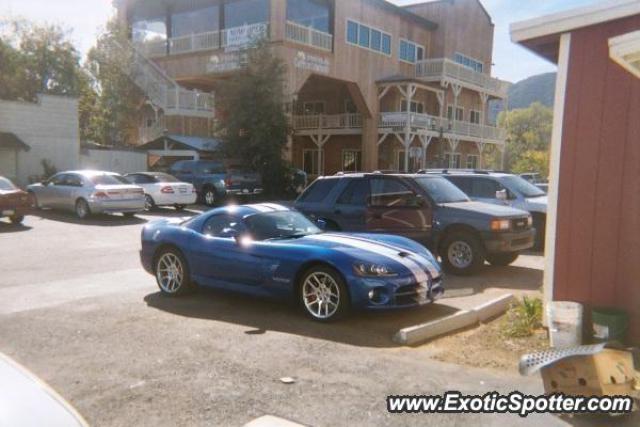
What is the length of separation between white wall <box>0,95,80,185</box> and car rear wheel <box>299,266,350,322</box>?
2161cm

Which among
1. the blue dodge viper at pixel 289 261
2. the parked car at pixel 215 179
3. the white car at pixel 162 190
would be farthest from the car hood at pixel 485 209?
the parked car at pixel 215 179

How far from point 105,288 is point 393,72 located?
30.2 m

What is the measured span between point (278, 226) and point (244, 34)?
23.6m

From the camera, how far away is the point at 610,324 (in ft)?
18.0

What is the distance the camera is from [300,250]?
6.94 meters

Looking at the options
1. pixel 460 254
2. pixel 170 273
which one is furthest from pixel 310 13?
pixel 170 273

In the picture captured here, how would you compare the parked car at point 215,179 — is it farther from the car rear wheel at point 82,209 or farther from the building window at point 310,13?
the building window at point 310,13

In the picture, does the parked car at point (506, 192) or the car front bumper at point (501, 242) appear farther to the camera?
the parked car at point (506, 192)

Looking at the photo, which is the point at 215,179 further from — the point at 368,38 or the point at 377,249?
the point at 377,249

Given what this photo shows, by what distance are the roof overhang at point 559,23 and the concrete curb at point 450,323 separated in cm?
319

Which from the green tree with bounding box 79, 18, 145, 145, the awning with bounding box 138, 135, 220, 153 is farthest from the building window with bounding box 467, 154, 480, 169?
the green tree with bounding box 79, 18, 145, 145

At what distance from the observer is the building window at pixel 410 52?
1459 inches

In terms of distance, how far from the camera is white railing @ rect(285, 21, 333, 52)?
28.5 meters

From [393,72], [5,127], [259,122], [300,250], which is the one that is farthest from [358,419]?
[393,72]
